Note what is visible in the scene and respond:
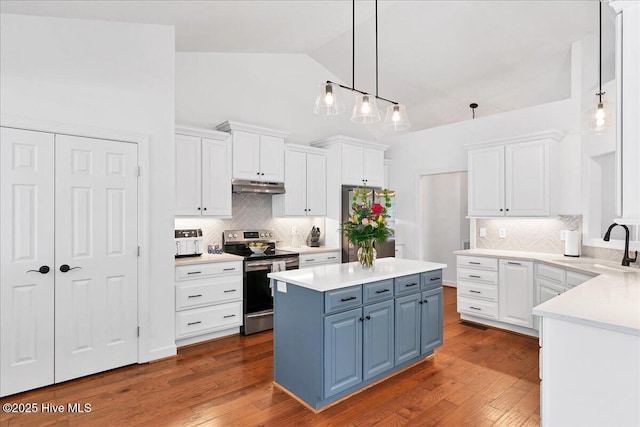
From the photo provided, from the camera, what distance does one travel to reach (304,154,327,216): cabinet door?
17.3 feet

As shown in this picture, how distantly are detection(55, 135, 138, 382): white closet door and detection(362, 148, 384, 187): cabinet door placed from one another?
3.51 m

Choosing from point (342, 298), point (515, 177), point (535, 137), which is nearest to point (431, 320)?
point (342, 298)

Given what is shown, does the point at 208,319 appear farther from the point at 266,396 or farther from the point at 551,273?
the point at 551,273

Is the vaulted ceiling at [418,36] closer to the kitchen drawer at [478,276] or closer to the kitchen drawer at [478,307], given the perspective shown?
the kitchen drawer at [478,276]

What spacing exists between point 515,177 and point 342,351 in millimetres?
3307

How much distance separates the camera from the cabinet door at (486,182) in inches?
180

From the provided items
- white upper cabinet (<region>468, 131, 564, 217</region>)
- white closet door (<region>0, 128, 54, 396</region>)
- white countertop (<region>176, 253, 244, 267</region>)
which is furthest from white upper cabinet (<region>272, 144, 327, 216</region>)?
white closet door (<region>0, 128, 54, 396</region>)

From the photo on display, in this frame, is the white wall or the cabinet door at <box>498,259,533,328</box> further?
the cabinet door at <box>498,259,533,328</box>

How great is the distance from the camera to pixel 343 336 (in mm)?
2594

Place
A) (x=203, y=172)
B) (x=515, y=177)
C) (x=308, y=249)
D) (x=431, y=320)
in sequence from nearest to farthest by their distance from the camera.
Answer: (x=431, y=320) < (x=203, y=172) < (x=515, y=177) < (x=308, y=249)

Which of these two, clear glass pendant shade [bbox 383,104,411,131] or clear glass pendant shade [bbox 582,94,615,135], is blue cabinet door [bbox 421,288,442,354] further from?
Result: clear glass pendant shade [bbox 582,94,615,135]

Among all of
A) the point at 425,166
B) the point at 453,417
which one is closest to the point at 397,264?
the point at 453,417

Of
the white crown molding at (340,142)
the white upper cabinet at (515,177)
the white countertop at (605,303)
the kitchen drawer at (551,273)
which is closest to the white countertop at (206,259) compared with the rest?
the white crown molding at (340,142)

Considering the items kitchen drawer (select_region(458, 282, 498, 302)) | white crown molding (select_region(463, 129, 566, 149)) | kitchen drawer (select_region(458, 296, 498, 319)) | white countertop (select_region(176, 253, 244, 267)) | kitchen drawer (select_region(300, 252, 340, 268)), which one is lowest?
kitchen drawer (select_region(458, 296, 498, 319))
